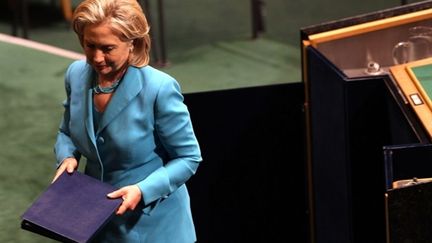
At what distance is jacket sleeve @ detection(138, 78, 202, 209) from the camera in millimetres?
2635

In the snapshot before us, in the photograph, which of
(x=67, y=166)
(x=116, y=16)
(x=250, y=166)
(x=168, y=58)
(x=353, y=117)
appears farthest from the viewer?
(x=168, y=58)

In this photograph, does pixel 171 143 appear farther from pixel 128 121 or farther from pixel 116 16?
pixel 116 16

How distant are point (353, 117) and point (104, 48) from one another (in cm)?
139

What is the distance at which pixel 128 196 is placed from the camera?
2613mm

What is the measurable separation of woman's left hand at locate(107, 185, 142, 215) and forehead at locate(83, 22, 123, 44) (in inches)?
15.2

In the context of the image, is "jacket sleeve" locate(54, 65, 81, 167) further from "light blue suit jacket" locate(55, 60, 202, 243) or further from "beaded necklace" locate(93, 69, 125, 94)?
Answer: "beaded necklace" locate(93, 69, 125, 94)

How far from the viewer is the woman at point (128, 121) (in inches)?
99.9

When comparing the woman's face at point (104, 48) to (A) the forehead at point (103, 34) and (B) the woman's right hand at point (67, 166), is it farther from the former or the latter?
(B) the woman's right hand at point (67, 166)

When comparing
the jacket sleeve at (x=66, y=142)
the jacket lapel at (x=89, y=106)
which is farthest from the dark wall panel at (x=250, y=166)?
the jacket lapel at (x=89, y=106)

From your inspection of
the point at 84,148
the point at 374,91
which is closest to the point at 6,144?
the point at 374,91

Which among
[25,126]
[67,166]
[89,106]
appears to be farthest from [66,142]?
[25,126]

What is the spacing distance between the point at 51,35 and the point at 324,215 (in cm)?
376

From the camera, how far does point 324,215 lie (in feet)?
13.0

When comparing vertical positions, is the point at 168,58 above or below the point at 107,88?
above
